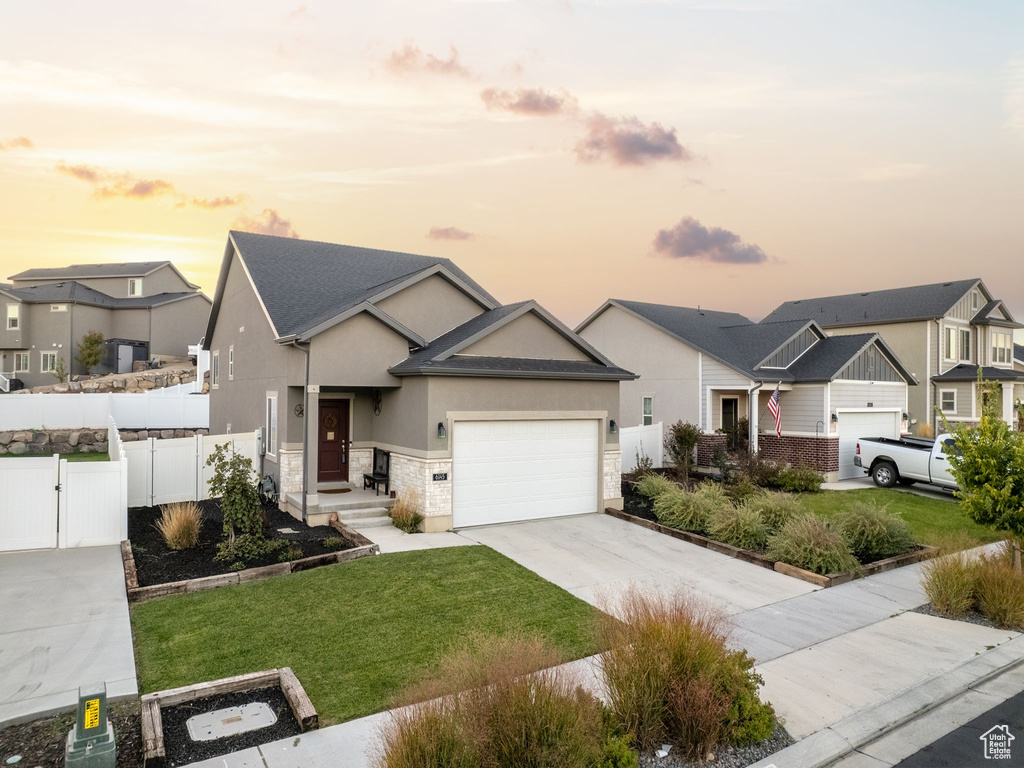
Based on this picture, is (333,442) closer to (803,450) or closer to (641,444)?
(641,444)

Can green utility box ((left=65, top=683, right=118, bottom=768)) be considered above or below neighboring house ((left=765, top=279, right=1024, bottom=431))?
below

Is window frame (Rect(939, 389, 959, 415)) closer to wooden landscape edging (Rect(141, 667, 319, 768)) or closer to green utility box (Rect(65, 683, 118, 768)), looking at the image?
wooden landscape edging (Rect(141, 667, 319, 768))

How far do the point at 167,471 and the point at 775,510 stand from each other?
1435 cm

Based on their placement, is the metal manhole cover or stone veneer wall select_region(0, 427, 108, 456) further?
stone veneer wall select_region(0, 427, 108, 456)

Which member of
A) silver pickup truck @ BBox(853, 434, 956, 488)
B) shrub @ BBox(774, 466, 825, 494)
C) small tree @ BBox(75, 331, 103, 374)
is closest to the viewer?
silver pickup truck @ BBox(853, 434, 956, 488)

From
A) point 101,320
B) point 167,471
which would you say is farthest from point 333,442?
point 101,320

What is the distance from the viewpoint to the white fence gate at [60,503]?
10.9 metres

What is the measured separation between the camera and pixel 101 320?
41594 millimetres

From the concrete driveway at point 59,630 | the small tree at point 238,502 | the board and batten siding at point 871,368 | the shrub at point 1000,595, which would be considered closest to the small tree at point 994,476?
the shrub at point 1000,595

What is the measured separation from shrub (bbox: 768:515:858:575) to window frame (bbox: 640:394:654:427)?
1314cm

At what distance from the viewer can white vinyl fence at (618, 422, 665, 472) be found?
2112 cm

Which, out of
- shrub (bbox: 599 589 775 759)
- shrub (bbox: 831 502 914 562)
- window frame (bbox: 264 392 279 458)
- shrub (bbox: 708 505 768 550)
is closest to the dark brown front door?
window frame (bbox: 264 392 279 458)

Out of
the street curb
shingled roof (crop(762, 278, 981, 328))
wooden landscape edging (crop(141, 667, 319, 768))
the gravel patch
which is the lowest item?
the street curb

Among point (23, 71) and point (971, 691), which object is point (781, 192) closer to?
point (971, 691)
